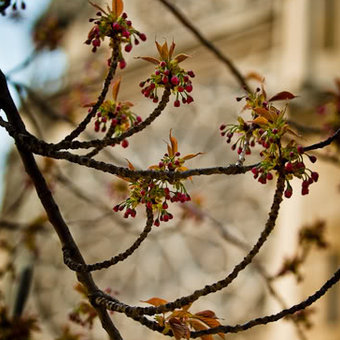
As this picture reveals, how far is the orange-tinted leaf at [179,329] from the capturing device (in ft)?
2.75

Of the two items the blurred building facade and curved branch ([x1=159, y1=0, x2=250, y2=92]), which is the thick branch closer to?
curved branch ([x1=159, y1=0, x2=250, y2=92])

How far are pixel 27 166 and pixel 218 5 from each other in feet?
9.10

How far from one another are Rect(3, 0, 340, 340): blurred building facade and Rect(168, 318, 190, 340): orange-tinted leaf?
1.40 meters

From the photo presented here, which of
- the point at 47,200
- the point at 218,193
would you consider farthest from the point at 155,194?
the point at 218,193

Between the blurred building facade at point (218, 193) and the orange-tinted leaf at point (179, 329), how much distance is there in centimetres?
140

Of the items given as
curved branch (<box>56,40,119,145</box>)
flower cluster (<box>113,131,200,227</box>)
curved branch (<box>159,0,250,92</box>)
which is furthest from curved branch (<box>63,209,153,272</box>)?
curved branch (<box>159,0,250,92</box>)

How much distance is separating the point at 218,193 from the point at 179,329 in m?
2.28

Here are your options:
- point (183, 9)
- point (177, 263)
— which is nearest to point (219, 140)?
point (177, 263)

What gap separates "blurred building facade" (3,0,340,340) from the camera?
266 centimetres

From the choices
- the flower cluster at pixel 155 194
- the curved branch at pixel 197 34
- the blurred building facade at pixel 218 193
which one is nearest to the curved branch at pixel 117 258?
the flower cluster at pixel 155 194

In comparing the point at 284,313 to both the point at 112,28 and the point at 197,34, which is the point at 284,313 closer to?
the point at 112,28

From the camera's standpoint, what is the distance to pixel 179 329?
854 mm

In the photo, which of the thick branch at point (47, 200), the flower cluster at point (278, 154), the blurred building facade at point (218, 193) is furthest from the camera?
the blurred building facade at point (218, 193)

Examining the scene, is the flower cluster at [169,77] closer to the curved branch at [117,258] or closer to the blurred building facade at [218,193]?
the curved branch at [117,258]
